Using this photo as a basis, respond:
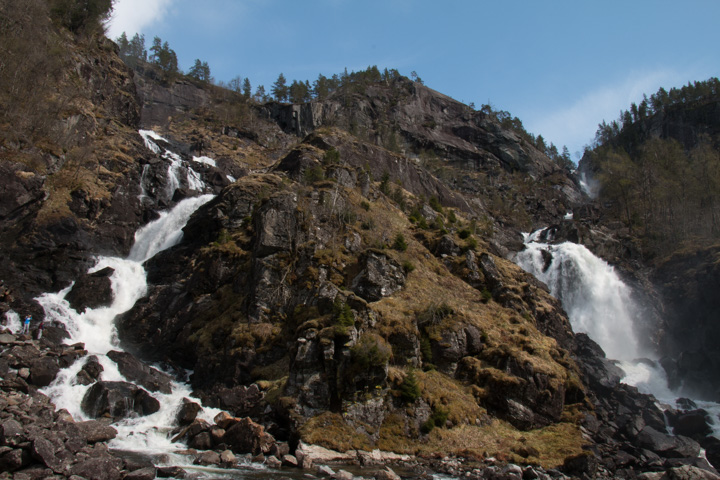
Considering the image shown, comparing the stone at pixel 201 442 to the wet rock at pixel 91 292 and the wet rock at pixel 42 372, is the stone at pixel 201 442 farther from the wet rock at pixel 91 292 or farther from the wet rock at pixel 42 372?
the wet rock at pixel 91 292

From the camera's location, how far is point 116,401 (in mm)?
25219

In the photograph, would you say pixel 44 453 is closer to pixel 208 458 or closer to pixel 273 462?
pixel 208 458

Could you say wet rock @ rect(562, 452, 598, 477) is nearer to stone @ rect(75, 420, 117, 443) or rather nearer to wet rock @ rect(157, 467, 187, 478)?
wet rock @ rect(157, 467, 187, 478)

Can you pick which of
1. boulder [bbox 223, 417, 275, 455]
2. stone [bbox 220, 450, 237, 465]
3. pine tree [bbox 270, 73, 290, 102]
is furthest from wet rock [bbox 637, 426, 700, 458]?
pine tree [bbox 270, 73, 290, 102]

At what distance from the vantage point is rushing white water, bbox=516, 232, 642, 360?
49531mm

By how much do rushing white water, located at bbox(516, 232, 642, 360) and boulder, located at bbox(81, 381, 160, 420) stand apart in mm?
47131

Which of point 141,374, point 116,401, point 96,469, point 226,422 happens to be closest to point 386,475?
point 226,422

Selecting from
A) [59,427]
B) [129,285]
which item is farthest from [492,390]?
[129,285]

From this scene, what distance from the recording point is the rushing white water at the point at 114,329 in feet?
77.2

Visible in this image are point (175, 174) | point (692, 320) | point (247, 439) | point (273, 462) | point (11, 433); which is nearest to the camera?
point (11, 433)

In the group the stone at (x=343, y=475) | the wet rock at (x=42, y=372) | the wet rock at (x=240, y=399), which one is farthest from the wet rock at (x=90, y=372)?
the stone at (x=343, y=475)

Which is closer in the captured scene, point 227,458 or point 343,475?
point 343,475

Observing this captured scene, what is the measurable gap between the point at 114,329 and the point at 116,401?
43.9 feet

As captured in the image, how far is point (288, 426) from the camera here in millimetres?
24297
